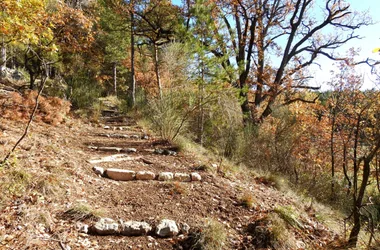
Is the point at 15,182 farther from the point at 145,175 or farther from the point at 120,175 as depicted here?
the point at 145,175

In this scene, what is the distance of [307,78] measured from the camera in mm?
11734

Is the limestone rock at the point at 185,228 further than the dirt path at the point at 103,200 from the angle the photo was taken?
Yes

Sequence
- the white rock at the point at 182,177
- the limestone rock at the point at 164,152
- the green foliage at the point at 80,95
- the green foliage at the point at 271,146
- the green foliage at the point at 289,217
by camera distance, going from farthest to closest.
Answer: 1. the green foliage at the point at 80,95
2. the green foliage at the point at 271,146
3. the limestone rock at the point at 164,152
4. the white rock at the point at 182,177
5. the green foliage at the point at 289,217

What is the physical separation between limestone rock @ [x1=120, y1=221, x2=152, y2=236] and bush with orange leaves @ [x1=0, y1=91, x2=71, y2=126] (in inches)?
129

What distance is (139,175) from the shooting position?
→ 3.90 m

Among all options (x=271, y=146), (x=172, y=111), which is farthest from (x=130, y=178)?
(x=271, y=146)

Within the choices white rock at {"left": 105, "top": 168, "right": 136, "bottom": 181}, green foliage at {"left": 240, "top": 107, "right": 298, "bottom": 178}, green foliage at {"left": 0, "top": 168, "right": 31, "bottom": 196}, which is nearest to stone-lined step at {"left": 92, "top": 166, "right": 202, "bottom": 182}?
white rock at {"left": 105, "top": 168, "right": 136, "bottom": 181}

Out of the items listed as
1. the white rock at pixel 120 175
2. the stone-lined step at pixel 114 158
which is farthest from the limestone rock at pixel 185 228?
the stone-lined step at pixel 114 158

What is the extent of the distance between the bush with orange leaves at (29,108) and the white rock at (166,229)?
138 inches

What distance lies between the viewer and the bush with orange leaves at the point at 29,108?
5.17 m

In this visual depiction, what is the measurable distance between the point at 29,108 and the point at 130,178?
346 centimetres

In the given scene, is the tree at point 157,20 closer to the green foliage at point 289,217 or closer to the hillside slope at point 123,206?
the hillside slope at point 123,206

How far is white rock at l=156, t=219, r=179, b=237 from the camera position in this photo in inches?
102

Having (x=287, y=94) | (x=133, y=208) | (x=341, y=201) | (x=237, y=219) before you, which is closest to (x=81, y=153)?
(x=133, y=208)
